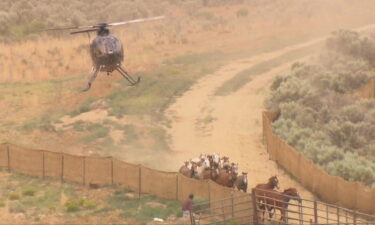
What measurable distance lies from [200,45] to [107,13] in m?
16.5

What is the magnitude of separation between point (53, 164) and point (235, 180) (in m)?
9.26

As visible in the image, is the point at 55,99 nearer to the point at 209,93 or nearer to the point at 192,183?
the point at 209,93

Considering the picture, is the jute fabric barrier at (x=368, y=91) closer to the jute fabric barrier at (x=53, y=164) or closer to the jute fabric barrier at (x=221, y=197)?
the jute fabric barrier at (x=53, y=164)

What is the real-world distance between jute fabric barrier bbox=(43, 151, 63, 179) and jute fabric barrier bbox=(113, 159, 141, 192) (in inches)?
123

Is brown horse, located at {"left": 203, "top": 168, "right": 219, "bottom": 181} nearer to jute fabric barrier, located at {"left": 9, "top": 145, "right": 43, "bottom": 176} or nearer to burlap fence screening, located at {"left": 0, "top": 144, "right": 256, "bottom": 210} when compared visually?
burlap fence screening, located at {"left": 0, "top": 144, "right": 256, "bottom": 210}

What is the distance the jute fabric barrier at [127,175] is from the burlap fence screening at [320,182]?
750 centimetres

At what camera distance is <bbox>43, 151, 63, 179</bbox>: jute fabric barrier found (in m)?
37.2

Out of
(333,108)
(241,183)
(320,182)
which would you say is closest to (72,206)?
(241,183)

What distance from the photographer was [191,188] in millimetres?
32500

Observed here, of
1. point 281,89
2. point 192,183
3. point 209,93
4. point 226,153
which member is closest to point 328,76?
point 281,89

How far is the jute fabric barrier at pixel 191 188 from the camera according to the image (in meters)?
31.7

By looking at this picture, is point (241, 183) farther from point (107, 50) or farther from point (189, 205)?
point (107, 50)

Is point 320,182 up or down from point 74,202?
up

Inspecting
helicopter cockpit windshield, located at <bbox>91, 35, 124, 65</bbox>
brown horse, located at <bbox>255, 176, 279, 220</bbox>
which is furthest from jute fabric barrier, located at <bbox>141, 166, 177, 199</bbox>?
helicopter cockpit windshield, located at <bbox>91, 35, 124, 65</bbox>
